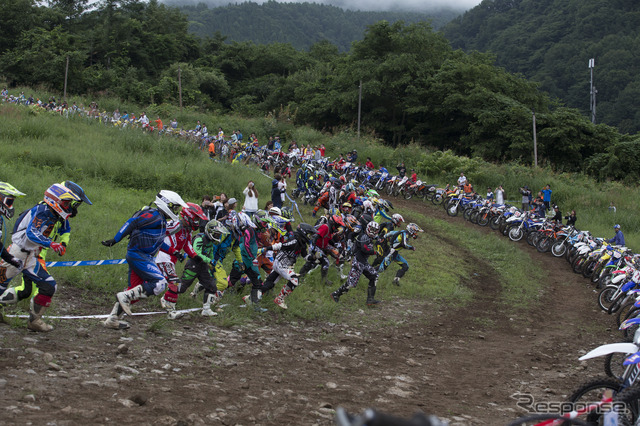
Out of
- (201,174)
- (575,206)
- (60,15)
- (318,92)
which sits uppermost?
(60,15)

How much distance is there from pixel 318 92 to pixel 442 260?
37.0 metres

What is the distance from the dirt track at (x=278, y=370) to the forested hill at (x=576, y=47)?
56.2 meters

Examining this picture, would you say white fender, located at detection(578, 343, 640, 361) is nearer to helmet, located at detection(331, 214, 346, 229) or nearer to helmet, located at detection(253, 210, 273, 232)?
helmet, located at detection(331, 214, 346, 229)

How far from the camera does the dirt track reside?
219 inches

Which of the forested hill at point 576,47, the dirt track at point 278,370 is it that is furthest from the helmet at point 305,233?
the forested hill at point 576,47

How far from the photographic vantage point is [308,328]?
393 inches

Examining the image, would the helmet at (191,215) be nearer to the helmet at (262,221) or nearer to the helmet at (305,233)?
the helmet at (262,221)

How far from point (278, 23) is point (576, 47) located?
100569mm

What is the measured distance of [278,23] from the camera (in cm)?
15888

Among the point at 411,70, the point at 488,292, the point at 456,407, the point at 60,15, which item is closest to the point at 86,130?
the point at 488,292

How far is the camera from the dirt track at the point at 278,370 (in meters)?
5.56

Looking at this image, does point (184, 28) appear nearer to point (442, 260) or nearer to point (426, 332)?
point (442, 260)

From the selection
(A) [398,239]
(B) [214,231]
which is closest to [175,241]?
(B) [214,231]

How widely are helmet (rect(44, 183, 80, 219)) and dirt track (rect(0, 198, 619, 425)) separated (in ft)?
5.65
